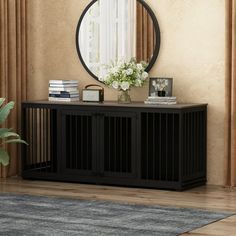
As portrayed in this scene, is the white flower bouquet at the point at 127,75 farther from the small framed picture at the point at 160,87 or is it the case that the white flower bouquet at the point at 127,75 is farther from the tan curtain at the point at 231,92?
the tan curtain at the point at 231,92

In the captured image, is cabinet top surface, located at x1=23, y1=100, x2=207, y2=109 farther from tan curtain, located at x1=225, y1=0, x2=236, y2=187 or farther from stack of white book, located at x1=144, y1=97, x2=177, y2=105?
tan curtain, located at x1=225, y1=0, x2=236, y2=187

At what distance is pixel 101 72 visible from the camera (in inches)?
320

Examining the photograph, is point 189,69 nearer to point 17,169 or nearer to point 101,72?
point 101,72

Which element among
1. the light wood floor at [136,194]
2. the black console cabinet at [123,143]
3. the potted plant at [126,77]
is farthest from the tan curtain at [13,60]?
the potted plant at [126,77]

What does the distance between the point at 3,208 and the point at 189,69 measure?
2.32 metres

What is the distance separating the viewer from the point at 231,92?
741 centimetres

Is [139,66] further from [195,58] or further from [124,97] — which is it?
[195,58]

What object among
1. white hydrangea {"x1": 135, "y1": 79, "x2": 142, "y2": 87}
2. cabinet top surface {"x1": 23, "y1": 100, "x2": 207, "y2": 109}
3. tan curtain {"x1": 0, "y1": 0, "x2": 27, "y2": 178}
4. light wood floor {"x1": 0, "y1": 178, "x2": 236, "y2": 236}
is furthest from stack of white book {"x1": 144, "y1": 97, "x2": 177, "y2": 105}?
tan curtain {"x1": 0, "y1": 0, "x2": 27, "y2": 178}

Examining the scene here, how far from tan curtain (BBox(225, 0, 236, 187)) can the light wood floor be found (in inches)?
11.2

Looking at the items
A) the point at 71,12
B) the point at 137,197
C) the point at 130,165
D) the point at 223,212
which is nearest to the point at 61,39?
the point at 71,12

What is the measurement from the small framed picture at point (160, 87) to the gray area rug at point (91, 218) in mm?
1413

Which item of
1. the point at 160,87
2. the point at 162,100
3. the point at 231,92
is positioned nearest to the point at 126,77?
→ the point at 160,87

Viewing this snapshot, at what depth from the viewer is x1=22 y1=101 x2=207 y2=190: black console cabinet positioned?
7344mm

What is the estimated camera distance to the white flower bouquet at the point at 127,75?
7676 millimetres
